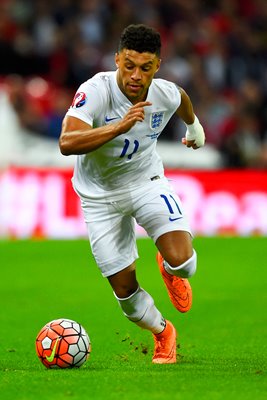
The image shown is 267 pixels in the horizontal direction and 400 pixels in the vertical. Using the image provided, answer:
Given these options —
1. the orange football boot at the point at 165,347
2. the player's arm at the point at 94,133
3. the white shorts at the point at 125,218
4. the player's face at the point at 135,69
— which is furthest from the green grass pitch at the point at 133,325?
the player's face at the point at 135,69

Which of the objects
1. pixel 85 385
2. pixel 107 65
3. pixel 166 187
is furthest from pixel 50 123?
pixel 85 385

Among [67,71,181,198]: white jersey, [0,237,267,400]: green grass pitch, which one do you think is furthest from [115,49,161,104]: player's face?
[0,237,267,400]: green grass pitch

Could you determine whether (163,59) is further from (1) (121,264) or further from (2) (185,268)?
(2) (185,268)

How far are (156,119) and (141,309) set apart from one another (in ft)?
4.29

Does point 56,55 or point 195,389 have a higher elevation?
point 195,389

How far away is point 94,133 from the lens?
21.2ft

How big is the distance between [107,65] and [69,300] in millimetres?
8632

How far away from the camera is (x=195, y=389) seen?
5863 millimetres

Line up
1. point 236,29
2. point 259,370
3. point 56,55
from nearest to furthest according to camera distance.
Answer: point 259,370 < point 56,55 < point 236,29

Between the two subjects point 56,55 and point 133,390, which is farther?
point 56,55

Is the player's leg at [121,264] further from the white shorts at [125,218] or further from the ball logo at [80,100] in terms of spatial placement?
the ball logo at [80,100]

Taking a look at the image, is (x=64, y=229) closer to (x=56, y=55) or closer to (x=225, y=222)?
(x=225, y=222)

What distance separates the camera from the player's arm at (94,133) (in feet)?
20.9

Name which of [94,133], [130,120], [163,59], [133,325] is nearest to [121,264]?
[94,133]
